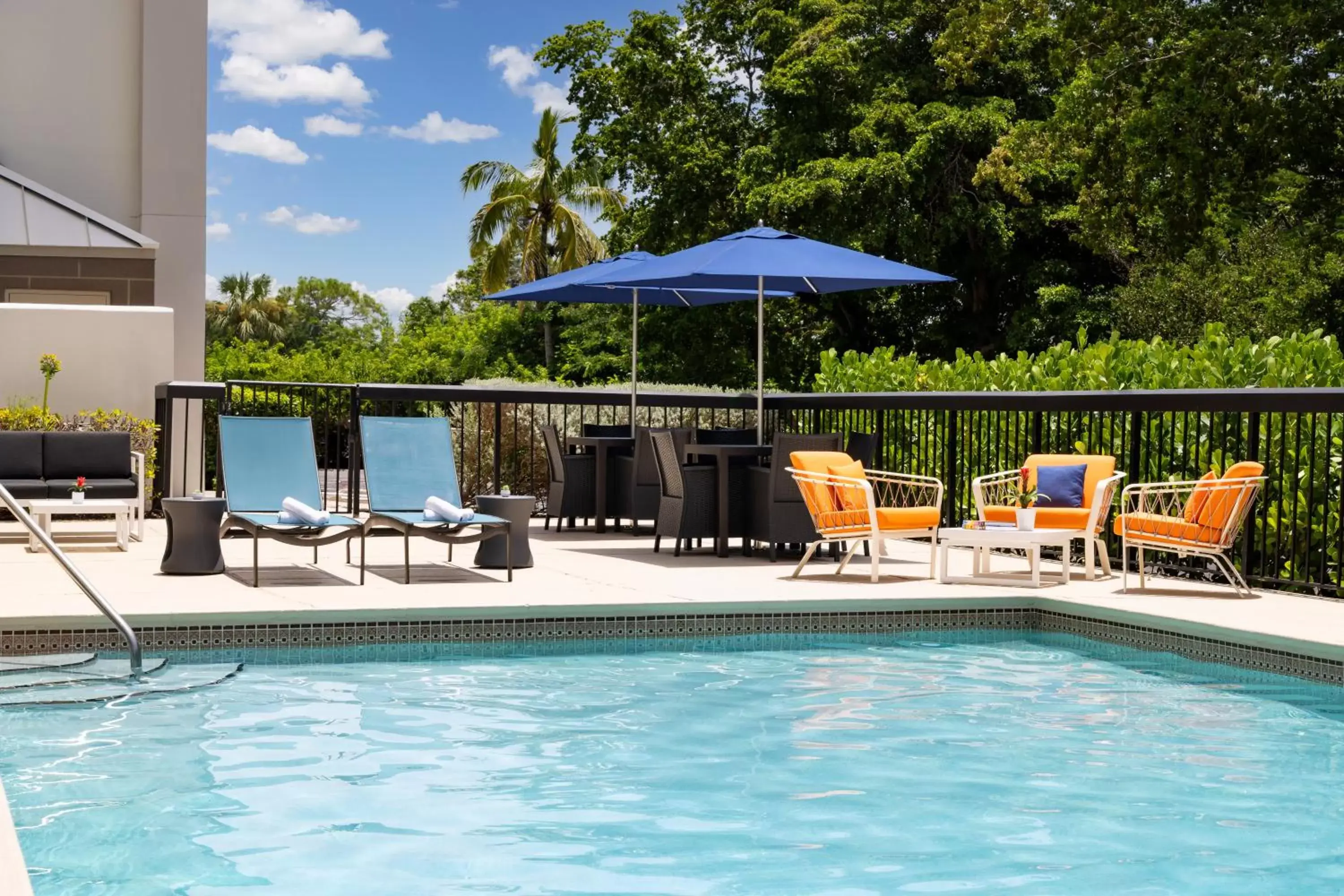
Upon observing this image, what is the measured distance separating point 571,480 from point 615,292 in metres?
1.76

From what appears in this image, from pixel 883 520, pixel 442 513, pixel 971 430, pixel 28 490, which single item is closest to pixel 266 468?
pixel 442 513

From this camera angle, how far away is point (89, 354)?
1186 cm

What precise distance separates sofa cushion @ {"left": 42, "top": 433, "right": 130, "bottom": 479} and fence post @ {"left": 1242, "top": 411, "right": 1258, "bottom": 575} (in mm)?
7528

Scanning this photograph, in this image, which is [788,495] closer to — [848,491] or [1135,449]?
[848,491]

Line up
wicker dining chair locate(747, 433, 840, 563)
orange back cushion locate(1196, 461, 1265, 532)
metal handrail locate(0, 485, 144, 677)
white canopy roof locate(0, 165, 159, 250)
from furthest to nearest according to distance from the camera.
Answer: white canopy roof locate(0, 165, 159, 250) < wicker dining chair locate(747, 433, 840, 563) < orange back cushion locate(1196, 461, 1265, 532) < metal handrail locate(0, 485, 144, 677)

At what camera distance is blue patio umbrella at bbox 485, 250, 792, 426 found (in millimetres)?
10562

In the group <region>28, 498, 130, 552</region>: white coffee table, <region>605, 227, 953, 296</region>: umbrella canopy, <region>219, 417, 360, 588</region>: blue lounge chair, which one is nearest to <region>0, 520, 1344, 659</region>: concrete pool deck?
<region>28, 498, 130, 552</region>: white coffee table

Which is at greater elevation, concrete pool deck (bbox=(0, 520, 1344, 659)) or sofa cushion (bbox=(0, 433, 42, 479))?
sofa cushion (bbox=(0, 433, 42, 479))

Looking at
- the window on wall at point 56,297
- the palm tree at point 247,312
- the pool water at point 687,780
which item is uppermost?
the palm tree at point 247,312

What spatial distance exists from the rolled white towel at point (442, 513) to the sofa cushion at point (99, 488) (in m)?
3.13

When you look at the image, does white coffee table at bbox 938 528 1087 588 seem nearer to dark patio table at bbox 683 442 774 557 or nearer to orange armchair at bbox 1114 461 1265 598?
orange armchair at bbox 1114 461 1265 598

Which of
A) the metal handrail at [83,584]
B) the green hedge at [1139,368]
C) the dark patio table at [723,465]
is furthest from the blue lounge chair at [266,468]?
the green hedge at [1139,368]

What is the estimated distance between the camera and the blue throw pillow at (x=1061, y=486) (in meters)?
8.59

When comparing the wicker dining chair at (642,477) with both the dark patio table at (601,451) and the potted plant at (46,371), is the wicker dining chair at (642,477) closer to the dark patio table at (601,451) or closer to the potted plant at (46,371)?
the dark patio table at (601,451)
